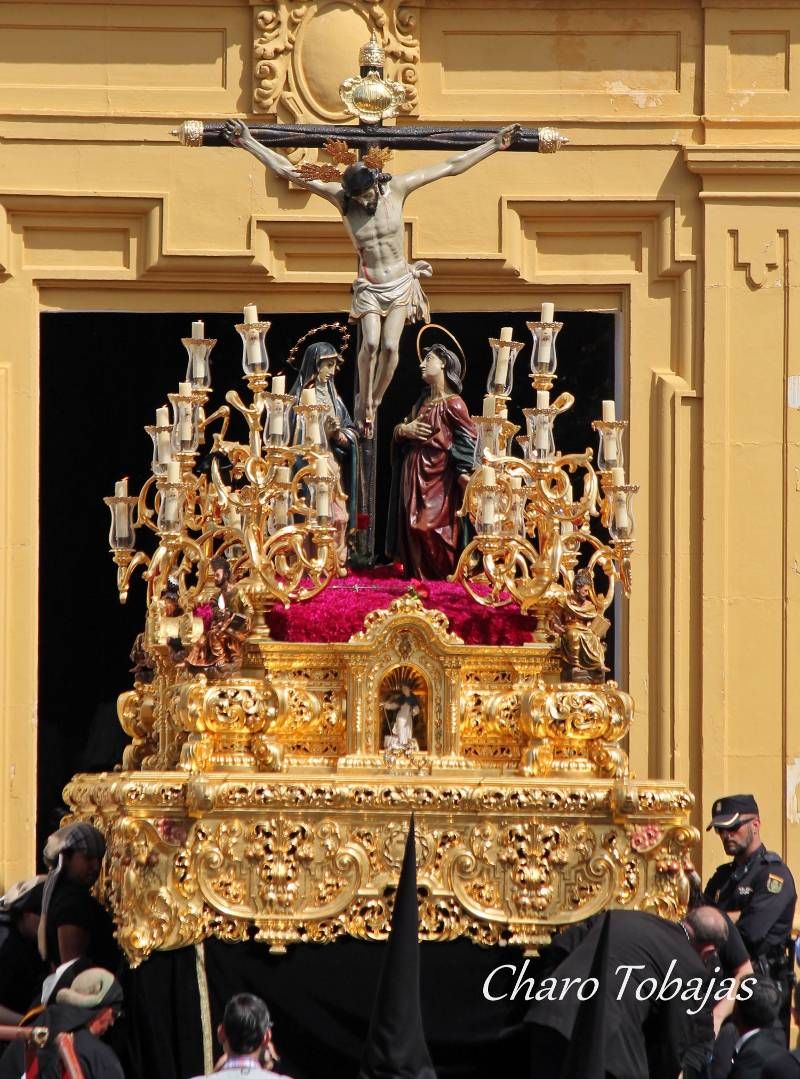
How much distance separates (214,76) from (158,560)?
3.83 meters

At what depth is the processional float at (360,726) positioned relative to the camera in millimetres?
10070

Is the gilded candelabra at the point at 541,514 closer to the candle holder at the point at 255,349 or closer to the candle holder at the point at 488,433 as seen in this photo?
the candle holder at the point at 488,433

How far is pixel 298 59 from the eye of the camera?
45.1ft

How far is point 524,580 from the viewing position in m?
10.8

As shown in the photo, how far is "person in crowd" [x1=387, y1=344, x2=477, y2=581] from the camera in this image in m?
11.7

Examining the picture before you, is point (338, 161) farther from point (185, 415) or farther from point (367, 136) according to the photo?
point (185, 415)

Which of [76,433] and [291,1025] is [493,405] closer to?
[291,1025]

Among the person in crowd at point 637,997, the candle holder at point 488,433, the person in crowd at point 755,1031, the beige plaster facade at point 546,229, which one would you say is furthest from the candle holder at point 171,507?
the person in crowd at point 755,1031

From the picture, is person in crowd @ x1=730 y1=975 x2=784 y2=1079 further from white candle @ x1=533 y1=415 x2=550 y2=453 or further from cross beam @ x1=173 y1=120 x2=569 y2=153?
cross beam @ x1=173 y1=120 x2=569 y2=153

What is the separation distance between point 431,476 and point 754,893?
2470 mm

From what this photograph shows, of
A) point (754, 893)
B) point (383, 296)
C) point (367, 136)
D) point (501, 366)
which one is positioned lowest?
point (754, 893)

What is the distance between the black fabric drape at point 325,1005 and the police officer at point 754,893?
4.05ft

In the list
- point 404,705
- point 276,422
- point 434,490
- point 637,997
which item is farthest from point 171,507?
point 637,997

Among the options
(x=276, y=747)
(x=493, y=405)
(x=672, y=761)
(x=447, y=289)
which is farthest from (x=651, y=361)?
(x=276, y=747)
